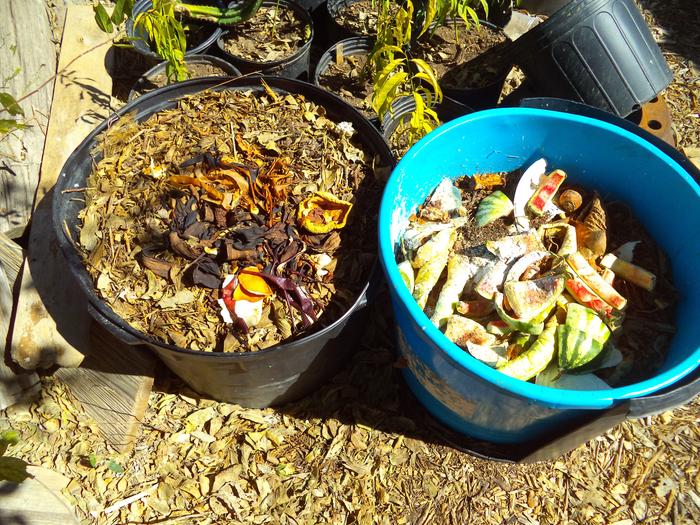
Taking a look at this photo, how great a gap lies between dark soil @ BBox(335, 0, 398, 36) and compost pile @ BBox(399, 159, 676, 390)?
126 centimetres

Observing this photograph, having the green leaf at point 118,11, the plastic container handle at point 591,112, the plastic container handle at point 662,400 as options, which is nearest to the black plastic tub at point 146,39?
the green leaf at point 118,11

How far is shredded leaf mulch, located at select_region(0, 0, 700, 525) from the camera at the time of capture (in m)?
1.95

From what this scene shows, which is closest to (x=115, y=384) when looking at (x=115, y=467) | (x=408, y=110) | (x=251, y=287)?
(x=115, y=467)

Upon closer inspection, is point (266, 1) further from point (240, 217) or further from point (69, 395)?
point (69, 395)

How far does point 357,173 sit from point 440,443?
106 centimetres

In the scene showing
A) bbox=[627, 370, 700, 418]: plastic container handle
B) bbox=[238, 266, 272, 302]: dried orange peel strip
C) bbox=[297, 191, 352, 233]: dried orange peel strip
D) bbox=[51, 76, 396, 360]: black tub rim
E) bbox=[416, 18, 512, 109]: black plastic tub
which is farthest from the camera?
bbox=[416, 18, 512, 109]: black plastic tub

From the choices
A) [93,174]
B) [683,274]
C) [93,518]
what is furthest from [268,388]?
[683,274]

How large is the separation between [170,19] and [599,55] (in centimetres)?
174

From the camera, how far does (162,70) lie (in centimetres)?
269

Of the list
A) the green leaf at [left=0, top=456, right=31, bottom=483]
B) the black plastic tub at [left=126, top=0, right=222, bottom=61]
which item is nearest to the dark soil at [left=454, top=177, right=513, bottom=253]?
the green leaf at [left=0, top=456, right=31, bottom=483]

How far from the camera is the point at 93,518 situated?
6.32 ft

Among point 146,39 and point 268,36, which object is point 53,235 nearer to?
point 146,39

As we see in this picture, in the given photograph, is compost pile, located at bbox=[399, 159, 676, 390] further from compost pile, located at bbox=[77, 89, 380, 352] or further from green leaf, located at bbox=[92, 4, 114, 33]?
green leaf, located at bbox=[92, 4, 114, 33]

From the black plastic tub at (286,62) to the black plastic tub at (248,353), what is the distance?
1.60 feet
